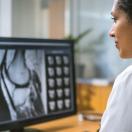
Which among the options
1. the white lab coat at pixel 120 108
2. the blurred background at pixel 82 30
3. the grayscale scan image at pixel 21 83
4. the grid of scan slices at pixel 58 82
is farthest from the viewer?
the blurred background at pixel 82 30

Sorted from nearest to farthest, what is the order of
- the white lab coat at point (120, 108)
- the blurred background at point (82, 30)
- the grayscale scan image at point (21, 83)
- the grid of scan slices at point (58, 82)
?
the white lab coat at point (120, 108)
the grayscale scan image at point (21, 83)
the grid of scan slices at point (58, 82)
the blurred background at point (82, 30)

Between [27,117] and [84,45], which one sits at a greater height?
[84,45]

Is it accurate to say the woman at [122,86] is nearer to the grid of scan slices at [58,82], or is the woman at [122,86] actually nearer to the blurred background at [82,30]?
the grid of scan slices at [58,82]

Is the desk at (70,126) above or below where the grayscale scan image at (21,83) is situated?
below

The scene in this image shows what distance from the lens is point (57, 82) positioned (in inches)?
71.9

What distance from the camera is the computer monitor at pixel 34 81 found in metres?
1.55

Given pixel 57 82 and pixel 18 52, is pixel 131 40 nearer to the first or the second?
pixel 18 52

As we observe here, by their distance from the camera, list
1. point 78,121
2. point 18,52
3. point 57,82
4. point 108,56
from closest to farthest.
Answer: point 18,52 → point 57,82 → point 78,121 → point 108,56

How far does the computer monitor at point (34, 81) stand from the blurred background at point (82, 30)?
0.35m

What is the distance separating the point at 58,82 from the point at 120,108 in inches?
32.2

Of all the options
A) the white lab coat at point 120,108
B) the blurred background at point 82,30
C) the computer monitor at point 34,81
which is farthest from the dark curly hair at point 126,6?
the blurred background at point 82,30

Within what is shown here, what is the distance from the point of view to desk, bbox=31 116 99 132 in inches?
70.0

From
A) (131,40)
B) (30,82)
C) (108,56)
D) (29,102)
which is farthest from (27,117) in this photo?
(108,56)

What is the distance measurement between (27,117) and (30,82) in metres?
0.18
